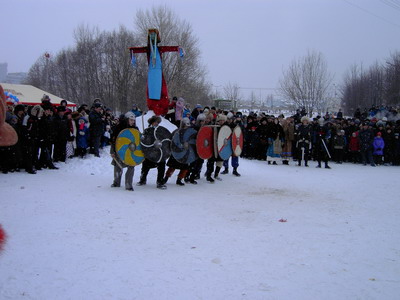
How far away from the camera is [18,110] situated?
9.52 m

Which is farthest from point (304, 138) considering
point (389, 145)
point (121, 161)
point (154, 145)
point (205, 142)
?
point (121, 161)

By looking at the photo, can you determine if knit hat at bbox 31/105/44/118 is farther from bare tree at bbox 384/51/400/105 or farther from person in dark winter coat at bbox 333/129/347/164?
bare tree at bbox 384/51/400/105

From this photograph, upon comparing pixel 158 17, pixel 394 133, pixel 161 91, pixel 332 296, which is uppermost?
pixel 158 17

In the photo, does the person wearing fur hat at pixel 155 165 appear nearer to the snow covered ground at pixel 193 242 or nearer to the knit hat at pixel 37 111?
the snow covered ground at pixel 193 242

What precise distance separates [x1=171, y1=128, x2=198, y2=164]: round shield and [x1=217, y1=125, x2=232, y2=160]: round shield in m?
0.85

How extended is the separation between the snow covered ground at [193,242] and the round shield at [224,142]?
135 centimetres

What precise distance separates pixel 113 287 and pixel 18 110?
24.1 ft

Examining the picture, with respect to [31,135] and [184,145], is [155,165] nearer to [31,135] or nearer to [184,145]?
[184,145]

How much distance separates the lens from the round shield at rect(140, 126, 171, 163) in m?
8.48

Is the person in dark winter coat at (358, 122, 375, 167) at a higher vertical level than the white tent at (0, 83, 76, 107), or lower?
lower

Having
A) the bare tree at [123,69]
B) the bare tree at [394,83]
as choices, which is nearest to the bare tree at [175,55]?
the bare tree at [123,69]

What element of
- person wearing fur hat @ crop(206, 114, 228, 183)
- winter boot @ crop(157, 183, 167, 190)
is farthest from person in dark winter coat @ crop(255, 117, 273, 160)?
winter boot @ crop(157, 183, 167, 190)

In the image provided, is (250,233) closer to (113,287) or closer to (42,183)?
(113,287)

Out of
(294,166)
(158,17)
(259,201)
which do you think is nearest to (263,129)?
(294,166)
